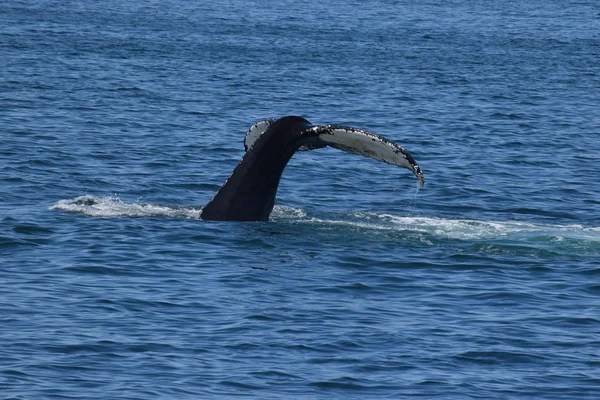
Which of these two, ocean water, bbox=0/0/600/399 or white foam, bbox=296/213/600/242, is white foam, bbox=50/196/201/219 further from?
white foam, bbox=296/213/600/242

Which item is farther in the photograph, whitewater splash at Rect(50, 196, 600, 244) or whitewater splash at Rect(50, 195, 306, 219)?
whitewater splash at Rect(50, 195, 306, 219)

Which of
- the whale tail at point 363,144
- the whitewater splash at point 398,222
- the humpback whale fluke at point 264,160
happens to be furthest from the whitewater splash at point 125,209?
the whale tail at point 363,144

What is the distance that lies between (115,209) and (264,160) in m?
3.30

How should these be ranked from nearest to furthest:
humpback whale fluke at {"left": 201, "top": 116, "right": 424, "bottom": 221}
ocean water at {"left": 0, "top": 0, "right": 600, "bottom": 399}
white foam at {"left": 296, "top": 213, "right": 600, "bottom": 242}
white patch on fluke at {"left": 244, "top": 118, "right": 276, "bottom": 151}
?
1. ocean water at {"left": 0, "top": 0, "right": 600, "bottom": 399}
2. humpback whale fluke at {"left": 201, "top": 116, "right": 424, "bottom": 221}
3. white patch on fluke at {"left": 244, "top": 118, "right": 276, "bottom": 151}
4. white foam at {"left": 296, "top": 213, "right": 600, "bottom": 242}

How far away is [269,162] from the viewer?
1928cm

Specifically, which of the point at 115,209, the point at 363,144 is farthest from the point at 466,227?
the point at 115,209

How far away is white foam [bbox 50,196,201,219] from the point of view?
21.0 meters

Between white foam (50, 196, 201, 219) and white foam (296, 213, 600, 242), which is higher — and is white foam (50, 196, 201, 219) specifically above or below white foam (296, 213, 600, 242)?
above

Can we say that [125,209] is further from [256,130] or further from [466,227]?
[466,227]

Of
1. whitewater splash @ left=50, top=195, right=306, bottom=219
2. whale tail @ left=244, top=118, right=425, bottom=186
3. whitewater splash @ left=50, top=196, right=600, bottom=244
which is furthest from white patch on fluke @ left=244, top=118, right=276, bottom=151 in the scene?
whitewater splash @ left=50, top=195, right=306, bottom=219

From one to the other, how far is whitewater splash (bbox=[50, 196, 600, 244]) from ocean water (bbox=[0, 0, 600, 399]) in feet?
0.27

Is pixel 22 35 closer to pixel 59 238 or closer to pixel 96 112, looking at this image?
pixel 96 112

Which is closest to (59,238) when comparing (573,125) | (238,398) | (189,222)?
(189,222)

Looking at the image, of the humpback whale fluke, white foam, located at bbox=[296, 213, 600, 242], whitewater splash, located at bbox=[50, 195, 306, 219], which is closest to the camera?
the humpback whale fluke
